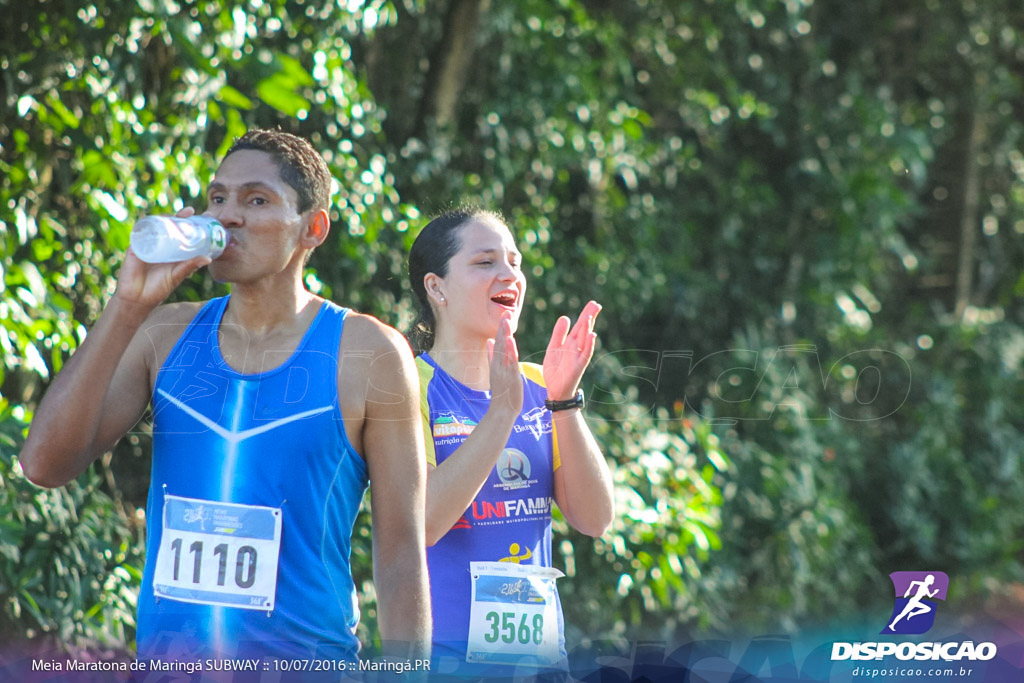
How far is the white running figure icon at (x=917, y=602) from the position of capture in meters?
2.60

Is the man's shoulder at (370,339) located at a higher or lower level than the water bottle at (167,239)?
lower

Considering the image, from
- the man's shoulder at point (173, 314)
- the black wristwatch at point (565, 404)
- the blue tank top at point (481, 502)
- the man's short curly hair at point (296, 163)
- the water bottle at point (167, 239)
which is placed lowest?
the blue tank top at point (481, 502)

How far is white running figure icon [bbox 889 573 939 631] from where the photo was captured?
2.60 metres

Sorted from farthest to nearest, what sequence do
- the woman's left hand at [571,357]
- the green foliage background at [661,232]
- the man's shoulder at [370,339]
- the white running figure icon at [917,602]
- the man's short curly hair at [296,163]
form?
the green foliage background at [661,232], the white running figure icon at [917,602], the woman's left hand at [571,357], the man's short curly hair at [296,163], the man's shoulder at [370,339]

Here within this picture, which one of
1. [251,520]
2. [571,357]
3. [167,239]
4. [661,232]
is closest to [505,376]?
[571,357]

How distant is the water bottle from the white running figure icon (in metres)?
1.78

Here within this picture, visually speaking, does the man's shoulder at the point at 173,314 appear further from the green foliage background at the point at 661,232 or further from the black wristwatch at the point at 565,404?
the green foliage background at the point at 661,232

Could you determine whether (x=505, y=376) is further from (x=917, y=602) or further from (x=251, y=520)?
(x=917, y=602)

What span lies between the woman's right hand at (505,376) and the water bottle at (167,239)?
58 cm

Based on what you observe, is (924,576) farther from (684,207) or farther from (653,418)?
(684,207)

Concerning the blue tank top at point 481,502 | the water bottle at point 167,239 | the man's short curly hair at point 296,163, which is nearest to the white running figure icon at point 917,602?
the blue tank top at point 481,502

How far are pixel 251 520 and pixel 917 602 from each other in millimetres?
1693

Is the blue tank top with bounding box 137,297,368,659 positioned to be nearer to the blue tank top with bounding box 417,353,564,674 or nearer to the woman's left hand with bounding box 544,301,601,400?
the blue tank top with bounding box 417,353,564,674

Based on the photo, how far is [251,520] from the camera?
1.85 metres
